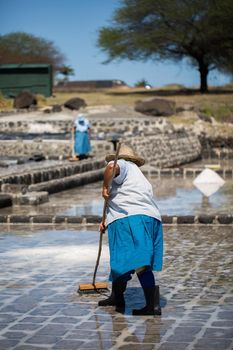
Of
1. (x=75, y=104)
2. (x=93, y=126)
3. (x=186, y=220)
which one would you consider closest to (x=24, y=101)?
(x=75, y=104)

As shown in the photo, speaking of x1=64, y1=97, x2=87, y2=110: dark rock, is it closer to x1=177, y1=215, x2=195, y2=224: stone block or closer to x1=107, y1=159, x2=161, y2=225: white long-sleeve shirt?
x1=177, y1=215, x2=195, y2=224: stone block

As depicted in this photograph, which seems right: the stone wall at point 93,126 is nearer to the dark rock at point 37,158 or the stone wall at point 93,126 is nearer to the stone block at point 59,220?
the dark rock at point 37,158

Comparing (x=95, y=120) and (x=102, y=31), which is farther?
(x=102, y=31)

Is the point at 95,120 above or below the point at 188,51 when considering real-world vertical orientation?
below

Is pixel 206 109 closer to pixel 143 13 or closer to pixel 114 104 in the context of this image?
pixel 114 104

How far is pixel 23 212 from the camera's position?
1548cm

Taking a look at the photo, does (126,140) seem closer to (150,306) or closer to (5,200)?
(5,200)

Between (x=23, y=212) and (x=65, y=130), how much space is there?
1937cm

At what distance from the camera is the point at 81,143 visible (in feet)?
83.6

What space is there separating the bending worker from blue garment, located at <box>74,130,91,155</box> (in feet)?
58.8

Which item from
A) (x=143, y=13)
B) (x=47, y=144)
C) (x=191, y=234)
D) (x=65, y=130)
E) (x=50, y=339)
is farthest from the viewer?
(x=143, y=13)

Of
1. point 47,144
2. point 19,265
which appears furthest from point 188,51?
point 19,265

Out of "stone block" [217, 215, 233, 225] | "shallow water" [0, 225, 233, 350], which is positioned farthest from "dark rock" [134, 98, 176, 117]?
"shallow water" [0, 225, 233, 350]

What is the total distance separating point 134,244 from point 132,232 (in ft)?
0.32
